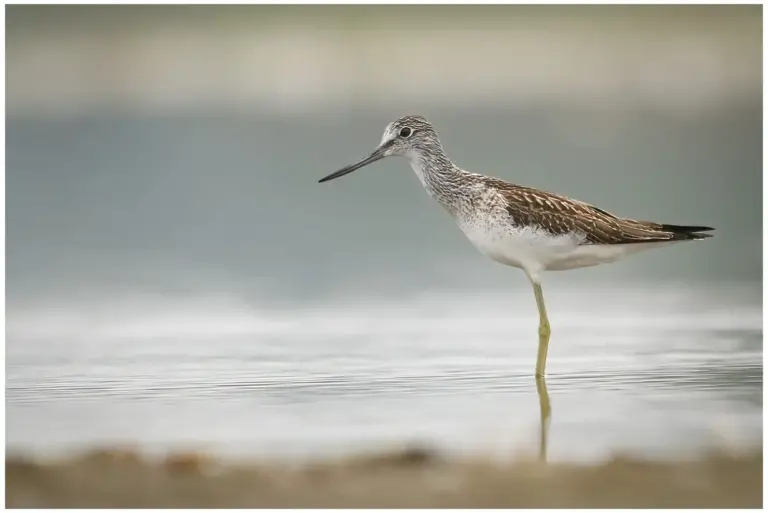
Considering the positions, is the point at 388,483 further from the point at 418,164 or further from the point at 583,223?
the point at 418,164

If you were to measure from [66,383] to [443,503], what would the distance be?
348 cm

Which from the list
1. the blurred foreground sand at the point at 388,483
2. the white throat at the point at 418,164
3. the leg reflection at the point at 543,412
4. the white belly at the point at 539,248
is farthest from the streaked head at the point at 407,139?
the blurred foreground sand at the point at 388,483

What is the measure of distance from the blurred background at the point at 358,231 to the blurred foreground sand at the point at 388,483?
0.41 meters

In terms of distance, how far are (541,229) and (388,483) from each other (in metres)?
3.31

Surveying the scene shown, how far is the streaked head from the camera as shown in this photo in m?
9.69

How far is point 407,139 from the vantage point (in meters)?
9.70

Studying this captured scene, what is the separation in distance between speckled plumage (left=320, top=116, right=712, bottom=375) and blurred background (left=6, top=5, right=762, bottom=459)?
2.32ft

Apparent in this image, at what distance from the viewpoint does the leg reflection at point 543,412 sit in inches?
271

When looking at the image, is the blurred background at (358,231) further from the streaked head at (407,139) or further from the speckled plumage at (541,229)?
the streaked head at (407,139)

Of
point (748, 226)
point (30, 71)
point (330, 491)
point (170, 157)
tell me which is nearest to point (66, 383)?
point (330, 491)

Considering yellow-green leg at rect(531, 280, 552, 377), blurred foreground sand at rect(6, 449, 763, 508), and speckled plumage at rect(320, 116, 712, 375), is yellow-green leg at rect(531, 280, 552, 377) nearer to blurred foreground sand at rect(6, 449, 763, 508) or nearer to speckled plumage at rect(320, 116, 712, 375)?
speckled plumage at rect(320, 116, 712, 375)

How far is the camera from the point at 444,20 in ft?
61.5

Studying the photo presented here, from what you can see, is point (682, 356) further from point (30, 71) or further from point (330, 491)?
point (30, 71)

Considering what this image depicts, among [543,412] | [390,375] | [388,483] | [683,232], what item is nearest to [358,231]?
[683,232]
